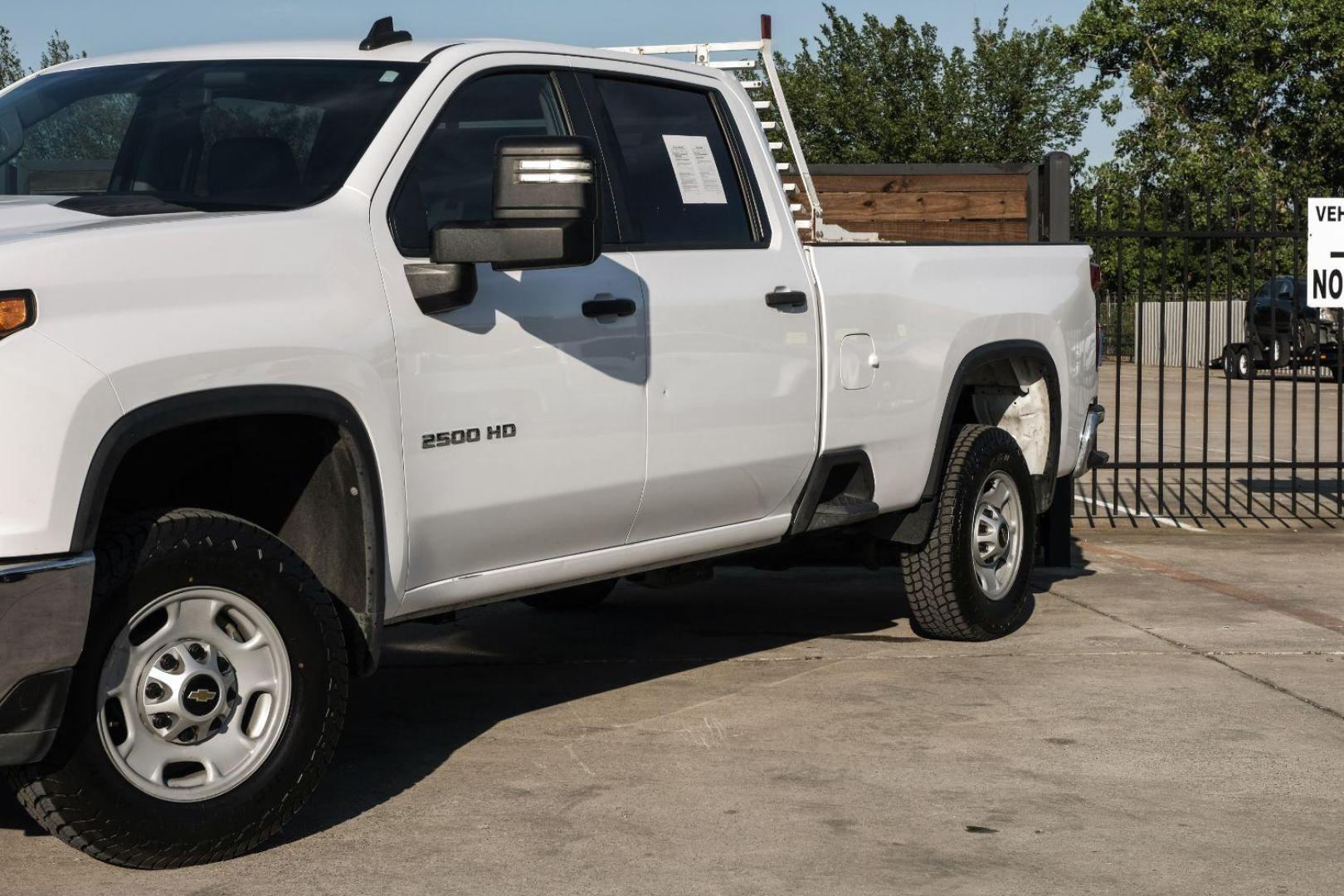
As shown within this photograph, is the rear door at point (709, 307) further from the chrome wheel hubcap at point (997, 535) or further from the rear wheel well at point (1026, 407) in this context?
the rear wheel well at point (1026, 407)

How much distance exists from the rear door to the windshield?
902 millimetres

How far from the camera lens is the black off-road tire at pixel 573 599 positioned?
8.09 meters

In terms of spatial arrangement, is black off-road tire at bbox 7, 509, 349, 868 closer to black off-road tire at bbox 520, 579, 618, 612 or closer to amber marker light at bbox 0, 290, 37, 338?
amber marker light at bbox 0, 290, 37, 338

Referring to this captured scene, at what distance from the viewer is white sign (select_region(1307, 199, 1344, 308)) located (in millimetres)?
11266

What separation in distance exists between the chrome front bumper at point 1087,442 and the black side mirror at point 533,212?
13.0 ft

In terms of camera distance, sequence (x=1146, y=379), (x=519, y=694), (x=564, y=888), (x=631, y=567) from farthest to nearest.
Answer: (x=1146, y=379) < (x=519, y=694) < (x=631, y=567) < (x=564, y=888)

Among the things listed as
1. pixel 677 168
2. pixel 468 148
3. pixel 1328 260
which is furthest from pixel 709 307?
pixel 1328 260

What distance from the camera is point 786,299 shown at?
6000 millimetres

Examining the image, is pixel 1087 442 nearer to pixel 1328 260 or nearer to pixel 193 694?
pixel 1328 260

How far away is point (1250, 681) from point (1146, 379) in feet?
94.7

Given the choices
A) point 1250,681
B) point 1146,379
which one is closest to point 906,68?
point 1146,379

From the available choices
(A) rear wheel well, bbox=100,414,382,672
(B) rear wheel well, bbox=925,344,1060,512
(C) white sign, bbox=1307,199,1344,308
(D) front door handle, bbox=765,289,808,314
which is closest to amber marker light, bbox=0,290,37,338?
(A) rear wheel well, bbox=100,414,382,672

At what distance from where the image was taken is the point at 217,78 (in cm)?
523

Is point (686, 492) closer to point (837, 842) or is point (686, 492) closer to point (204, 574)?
point (837, 842)
